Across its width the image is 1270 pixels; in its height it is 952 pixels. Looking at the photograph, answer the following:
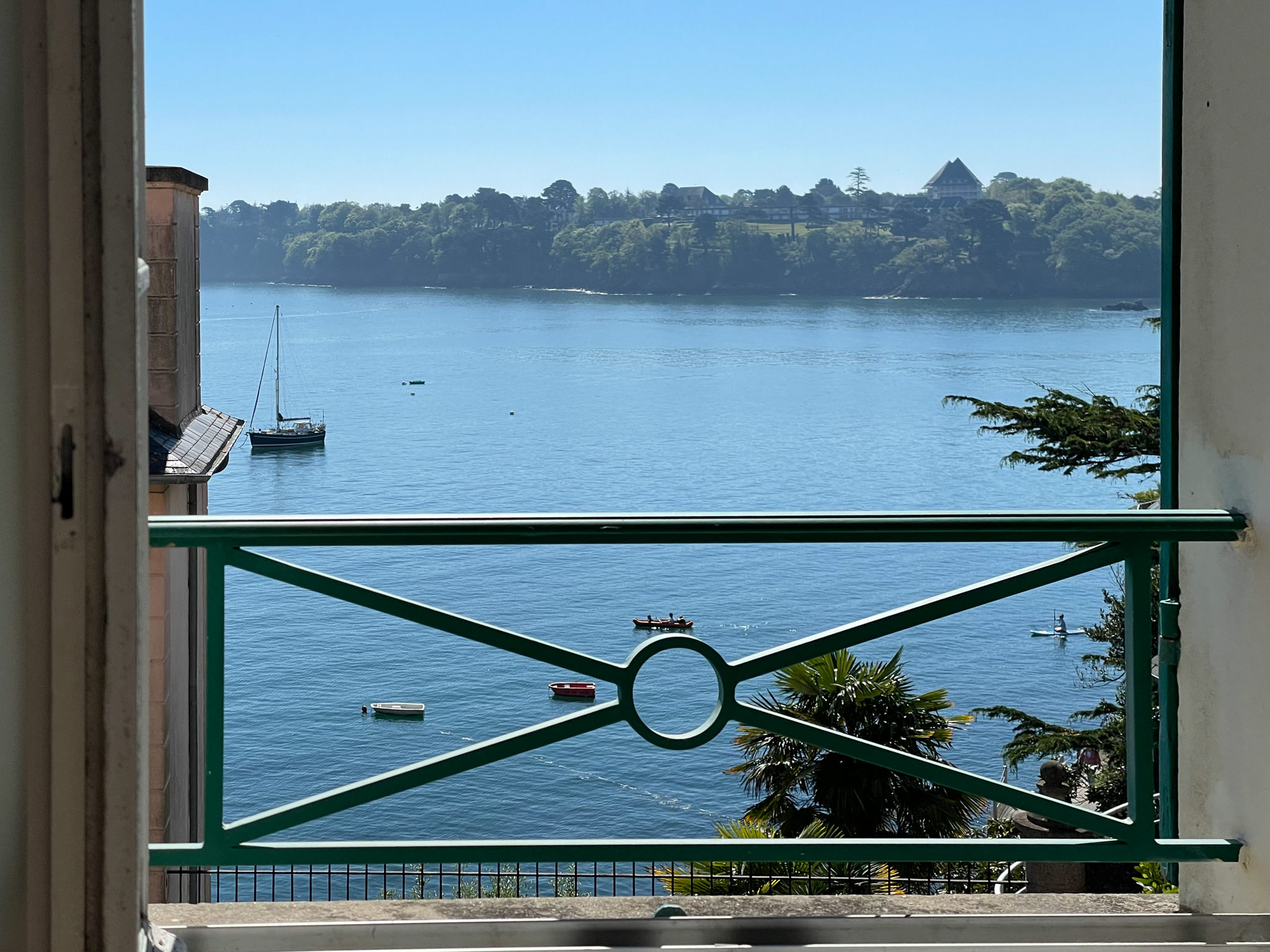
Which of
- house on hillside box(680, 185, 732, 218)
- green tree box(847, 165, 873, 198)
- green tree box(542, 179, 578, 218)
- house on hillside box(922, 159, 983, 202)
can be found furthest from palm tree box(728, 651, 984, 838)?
house on hillside box(680, 185, 732, 218)

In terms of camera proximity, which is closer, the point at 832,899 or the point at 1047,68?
the point at 832,899

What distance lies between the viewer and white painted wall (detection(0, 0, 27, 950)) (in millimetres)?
994

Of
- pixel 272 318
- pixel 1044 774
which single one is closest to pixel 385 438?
pixel 272 318

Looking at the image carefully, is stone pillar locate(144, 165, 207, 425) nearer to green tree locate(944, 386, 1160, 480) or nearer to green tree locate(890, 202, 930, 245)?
green tree locate(944, 386, 1160, 480)

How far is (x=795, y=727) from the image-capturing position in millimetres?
1617

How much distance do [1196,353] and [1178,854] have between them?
2.19ft

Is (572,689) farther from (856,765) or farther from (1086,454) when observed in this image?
(856,765)

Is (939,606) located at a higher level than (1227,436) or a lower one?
lower

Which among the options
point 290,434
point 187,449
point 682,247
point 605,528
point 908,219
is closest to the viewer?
point 605,528

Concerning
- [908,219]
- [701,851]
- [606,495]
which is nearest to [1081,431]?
[701,851]

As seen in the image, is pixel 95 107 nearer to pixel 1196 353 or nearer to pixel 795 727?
pixel 795 727

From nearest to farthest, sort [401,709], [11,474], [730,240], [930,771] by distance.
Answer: [11,474] < [930,771] < [401,709] < [730,240]

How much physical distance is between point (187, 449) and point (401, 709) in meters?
26.2

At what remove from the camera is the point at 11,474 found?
1017mm
